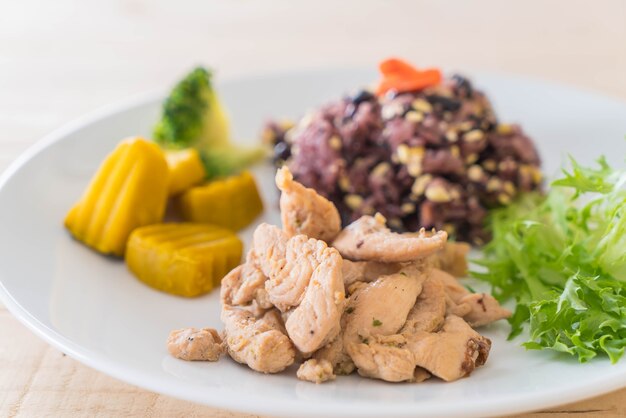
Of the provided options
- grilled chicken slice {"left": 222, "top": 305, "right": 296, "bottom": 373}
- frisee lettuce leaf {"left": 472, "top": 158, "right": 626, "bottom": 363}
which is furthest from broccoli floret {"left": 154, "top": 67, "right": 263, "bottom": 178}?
grilled chicken slice {"left": 222, "top": 305, "right": 296, "bottom": 373}

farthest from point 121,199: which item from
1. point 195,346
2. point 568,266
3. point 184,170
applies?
→ point 568,266

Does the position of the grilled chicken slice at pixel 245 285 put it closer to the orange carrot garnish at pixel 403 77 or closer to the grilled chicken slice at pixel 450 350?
the grilled chicken slice at pixel 450 350

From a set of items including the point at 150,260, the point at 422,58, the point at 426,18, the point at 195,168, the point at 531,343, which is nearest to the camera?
→ the point at 531,343

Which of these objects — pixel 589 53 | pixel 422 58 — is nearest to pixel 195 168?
pixel 422 58

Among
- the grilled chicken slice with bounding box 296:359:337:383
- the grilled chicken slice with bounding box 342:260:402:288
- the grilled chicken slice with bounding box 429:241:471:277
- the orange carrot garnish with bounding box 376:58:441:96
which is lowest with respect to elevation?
the grilled chicken slice with bounding box 429:241:471:277

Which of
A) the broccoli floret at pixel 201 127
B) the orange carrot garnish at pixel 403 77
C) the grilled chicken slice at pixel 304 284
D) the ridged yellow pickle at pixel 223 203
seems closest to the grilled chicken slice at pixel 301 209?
the grilled chicken slice at pixel 304 284

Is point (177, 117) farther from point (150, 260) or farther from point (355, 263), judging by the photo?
point (355, 263)

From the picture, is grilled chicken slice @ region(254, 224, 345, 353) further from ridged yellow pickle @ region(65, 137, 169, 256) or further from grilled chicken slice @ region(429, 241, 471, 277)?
ridged yellow pickle @ region(65, 137, 169, 256)
